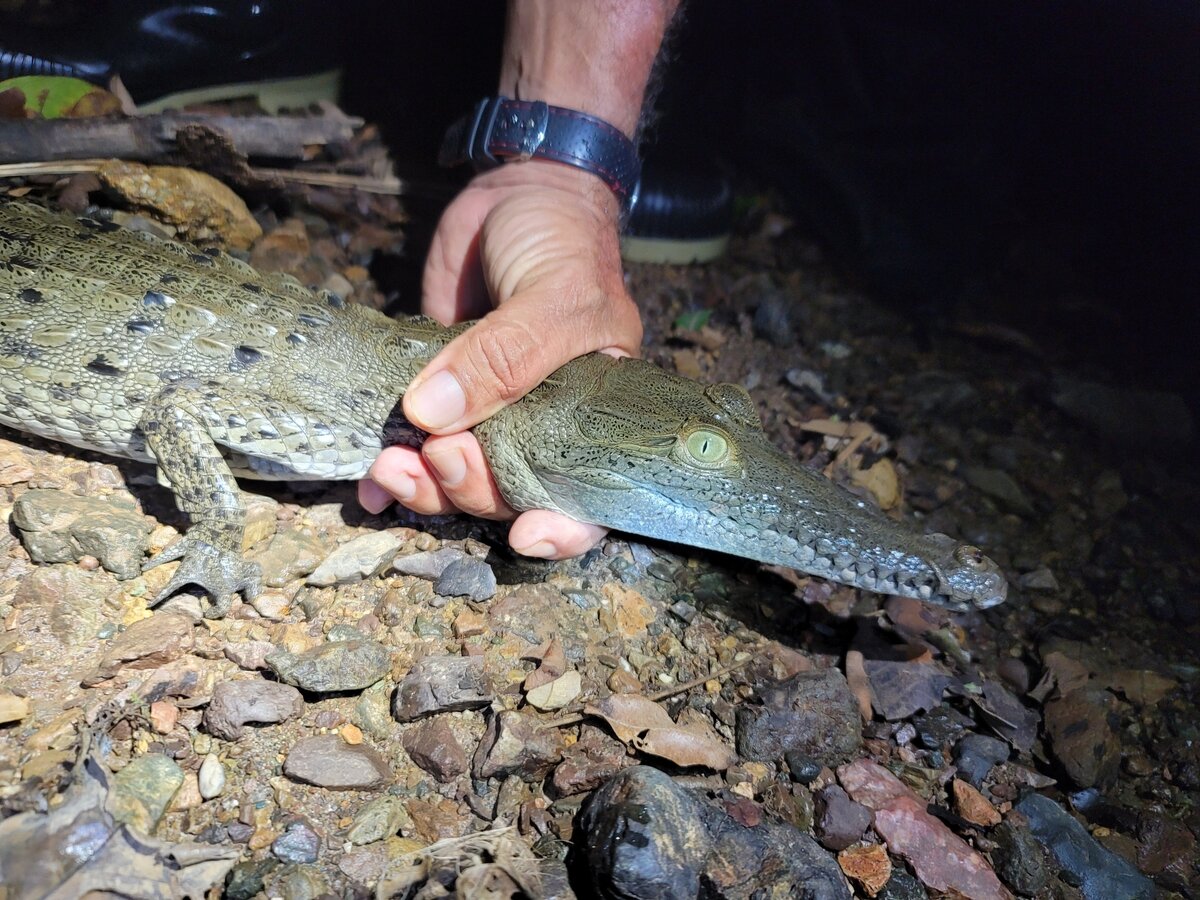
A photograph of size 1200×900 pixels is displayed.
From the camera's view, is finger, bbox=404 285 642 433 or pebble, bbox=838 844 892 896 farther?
finger, bbox=404 285 642 433

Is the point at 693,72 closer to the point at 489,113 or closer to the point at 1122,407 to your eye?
the point at 489,113

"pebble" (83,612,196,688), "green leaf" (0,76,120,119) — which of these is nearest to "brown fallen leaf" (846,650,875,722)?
"pebble" (83,612,196,688)

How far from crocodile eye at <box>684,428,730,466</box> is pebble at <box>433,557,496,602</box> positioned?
77 centimetres

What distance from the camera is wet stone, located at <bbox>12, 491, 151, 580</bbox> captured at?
2.30 meters

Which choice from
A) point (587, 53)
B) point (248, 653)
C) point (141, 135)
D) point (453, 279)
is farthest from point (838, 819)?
point (141, 135)

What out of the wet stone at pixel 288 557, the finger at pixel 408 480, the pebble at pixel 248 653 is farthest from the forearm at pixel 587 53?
the pebble at pixel 248 653

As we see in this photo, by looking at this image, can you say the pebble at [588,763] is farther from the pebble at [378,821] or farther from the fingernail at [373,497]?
the fingernail at [373,497]

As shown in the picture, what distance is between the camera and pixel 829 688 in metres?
2.29

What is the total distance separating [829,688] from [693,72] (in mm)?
3236

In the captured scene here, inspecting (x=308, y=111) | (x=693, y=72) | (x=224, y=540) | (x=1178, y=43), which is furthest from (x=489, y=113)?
(x=1178, y=43)

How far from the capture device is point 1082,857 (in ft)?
6.92

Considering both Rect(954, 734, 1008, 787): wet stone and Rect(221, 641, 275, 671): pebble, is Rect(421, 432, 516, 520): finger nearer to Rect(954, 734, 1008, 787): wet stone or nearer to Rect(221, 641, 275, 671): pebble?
Rect(221, 641, 275, 671): pebble

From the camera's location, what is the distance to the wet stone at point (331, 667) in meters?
2.09

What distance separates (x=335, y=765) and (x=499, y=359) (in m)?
1.21
